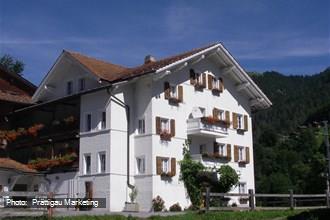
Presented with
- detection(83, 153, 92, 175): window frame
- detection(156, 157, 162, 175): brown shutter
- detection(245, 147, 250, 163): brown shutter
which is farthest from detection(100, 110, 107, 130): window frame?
detection(245, 147, 250, 163): brown shutter

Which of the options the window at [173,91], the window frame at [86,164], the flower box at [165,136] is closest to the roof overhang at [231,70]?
the window at [173,91]

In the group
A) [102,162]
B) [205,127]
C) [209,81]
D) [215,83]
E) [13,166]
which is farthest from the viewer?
[215,83]

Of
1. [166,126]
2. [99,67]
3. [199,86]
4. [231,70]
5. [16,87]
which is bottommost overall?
[166,126]

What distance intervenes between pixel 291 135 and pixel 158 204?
7154 centimetres

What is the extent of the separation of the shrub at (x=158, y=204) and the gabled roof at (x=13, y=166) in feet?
29.4

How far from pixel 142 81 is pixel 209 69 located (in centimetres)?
627

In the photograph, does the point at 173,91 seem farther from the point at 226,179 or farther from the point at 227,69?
the point at 226,179

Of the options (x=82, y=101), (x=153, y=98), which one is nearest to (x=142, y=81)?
(x=153, y=98)

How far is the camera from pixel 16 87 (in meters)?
45.2

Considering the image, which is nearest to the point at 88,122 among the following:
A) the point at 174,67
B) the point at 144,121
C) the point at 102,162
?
the point at 102,162

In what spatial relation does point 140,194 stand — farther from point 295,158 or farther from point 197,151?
point 295,158

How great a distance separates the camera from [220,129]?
39.9 m

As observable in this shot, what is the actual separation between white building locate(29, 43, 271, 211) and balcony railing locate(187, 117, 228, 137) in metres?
0.07

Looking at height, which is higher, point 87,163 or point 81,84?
point 81,84
